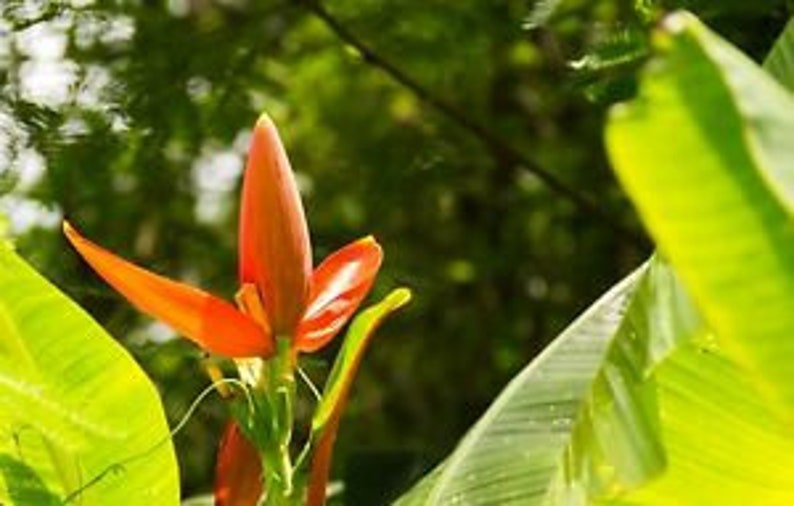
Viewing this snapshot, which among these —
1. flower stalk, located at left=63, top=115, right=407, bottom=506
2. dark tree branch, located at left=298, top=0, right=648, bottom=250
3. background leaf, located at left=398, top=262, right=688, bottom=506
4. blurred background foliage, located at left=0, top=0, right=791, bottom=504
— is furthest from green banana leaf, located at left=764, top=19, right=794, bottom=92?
dark tree branch, located at left=298, top=0, right=648, bottom=250

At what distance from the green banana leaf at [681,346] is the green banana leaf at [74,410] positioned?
164mm

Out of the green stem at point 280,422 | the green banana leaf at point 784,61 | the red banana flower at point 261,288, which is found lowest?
the green stem at point 280,422

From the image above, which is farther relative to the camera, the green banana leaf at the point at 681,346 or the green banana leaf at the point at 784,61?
the green banana leaf at the point at 784,61

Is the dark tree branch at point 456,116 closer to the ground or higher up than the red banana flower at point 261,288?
closer to the ground

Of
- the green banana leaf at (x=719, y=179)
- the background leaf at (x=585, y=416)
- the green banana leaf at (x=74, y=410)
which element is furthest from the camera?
the green banana leaf at (x=74, y=410)

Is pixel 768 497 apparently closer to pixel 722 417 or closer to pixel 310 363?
pixel 722 417

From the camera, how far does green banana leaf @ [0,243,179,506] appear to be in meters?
0.91

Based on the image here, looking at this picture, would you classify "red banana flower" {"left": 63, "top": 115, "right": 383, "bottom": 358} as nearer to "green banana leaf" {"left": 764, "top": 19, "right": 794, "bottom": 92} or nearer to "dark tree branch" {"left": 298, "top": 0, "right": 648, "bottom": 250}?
"green banana leaf" {"left": 764, "top": 19, "right": 794, "bottom": 92}

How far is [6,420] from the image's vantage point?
0.94 meters

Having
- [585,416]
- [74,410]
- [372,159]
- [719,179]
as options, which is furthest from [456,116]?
[719,179]

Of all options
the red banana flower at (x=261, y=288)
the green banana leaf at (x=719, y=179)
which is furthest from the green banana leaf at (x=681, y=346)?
the red banana flower at (x=261, y=288)

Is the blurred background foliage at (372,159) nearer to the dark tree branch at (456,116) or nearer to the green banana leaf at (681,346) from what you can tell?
the dark tree branch at (456,116)

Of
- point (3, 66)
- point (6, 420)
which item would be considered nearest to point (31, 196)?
point (3, 66)

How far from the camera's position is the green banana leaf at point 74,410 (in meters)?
0.91
